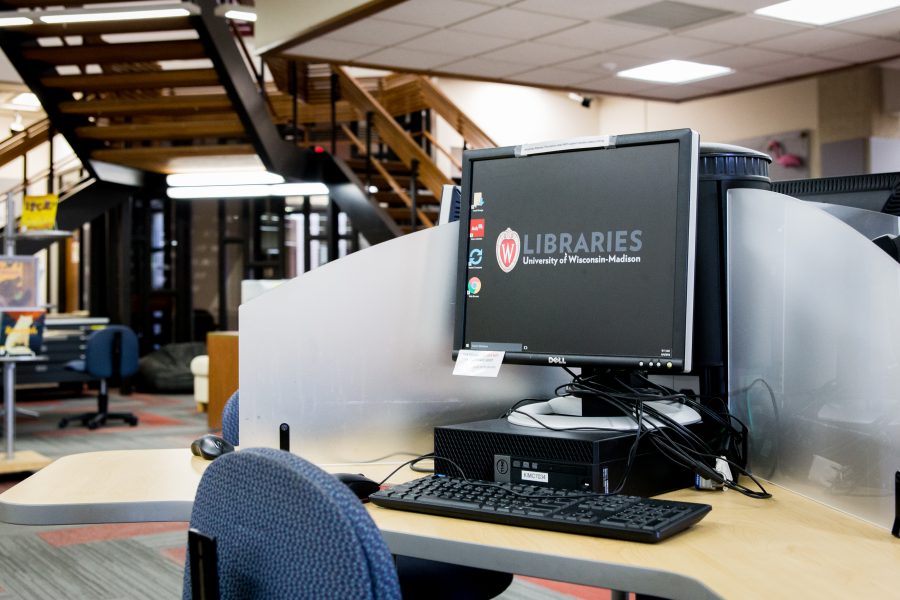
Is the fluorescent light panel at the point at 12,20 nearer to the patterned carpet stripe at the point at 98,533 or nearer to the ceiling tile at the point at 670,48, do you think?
the patterned carpet stripe at the point at 98,533

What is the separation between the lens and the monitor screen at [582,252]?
146 centimetres

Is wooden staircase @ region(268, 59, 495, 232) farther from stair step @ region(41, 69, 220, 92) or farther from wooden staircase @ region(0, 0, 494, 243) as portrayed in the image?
stair step @ region(41, 69, 220, 92)

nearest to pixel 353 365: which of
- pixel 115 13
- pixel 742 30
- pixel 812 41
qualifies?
pixel 115 13

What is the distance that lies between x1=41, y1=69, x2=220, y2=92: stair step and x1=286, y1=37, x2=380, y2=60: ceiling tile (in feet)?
2.17

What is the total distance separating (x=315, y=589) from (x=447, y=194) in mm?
1157

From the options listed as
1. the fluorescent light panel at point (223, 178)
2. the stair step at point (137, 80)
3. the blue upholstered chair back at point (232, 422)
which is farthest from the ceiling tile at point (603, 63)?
the blue upholstered chair back at point (232, 422)

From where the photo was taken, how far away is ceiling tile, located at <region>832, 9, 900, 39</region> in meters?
5.71

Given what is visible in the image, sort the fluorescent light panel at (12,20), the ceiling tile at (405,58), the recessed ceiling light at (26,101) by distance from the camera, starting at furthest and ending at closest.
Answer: the recessed ceiling light at (26,101) → the ceiling tile at (405,58) → the fluorescent light panel at (12,20)

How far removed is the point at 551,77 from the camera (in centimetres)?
737

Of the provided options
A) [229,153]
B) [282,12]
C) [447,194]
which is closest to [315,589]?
[447,194]

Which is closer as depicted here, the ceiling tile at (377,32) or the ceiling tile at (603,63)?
the ceiling tile at (377,32)

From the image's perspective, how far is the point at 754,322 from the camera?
151 centimetres

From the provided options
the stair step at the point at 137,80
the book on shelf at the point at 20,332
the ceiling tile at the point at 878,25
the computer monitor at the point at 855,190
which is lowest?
the book on shelf at the point at 20,332

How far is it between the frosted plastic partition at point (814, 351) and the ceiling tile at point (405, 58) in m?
5.29
